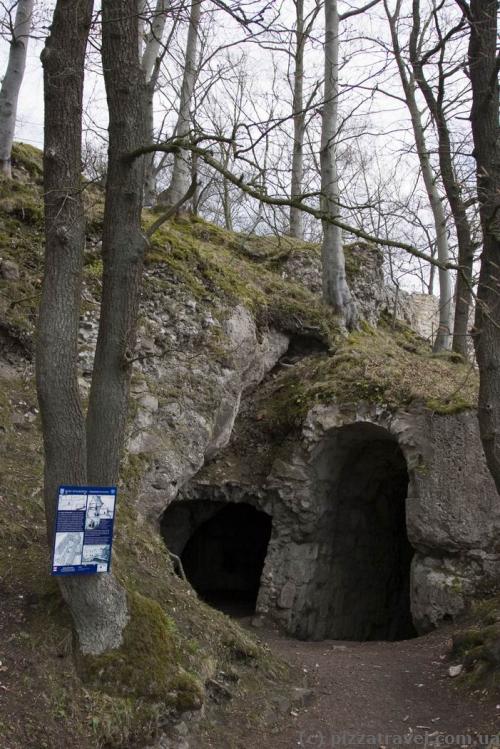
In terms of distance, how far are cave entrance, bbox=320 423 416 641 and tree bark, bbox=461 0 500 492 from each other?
3405mm

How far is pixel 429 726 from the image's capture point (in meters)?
5.44

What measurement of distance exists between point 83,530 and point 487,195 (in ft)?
16.0

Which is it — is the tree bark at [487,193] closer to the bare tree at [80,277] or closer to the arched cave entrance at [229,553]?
the bare tree at [80,277]

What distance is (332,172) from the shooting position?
11.5 m

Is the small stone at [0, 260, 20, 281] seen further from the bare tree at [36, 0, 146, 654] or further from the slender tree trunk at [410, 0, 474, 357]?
the slender tree trunk at [410, 0, 474, 357]

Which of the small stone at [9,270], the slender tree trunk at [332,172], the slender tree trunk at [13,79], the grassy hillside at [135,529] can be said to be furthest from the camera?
the slender tree trunk at [332,172]

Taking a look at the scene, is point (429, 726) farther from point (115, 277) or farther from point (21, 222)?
point (21, 222)

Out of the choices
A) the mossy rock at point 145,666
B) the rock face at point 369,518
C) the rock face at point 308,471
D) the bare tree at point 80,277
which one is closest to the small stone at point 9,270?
the rock face at point 308,471

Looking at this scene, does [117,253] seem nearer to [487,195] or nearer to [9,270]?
[487,195]

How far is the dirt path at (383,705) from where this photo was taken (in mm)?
5121

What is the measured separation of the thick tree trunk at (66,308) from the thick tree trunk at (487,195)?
3.80m

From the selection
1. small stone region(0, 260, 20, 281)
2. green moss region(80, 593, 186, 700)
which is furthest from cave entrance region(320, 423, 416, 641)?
green moss region(80, 593, 186, 700)

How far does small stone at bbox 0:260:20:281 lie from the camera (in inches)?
316

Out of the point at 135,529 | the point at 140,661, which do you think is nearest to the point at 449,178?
the point at 135,529
